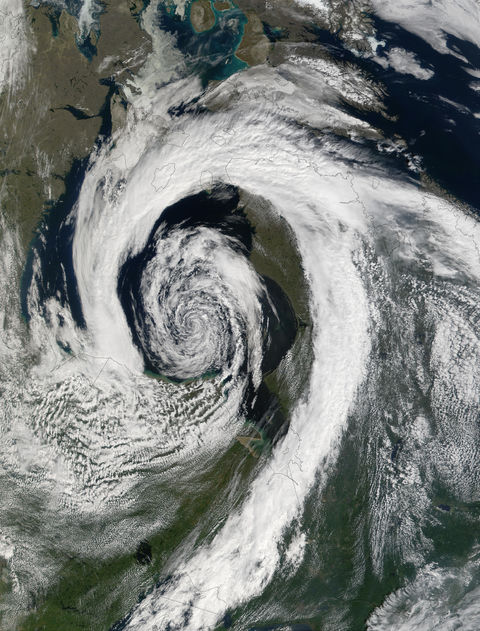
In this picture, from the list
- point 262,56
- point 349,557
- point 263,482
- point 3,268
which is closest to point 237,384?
point 263,482

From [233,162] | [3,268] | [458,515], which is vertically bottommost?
[3,268]

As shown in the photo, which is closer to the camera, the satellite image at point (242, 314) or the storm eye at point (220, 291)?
the satellite image at point (242, 314)

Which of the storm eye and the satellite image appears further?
the storm eye

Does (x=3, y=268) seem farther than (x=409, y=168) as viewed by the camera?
Yes

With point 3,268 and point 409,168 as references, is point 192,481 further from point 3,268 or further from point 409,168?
point 409,168

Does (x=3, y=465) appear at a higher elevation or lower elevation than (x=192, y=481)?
lower

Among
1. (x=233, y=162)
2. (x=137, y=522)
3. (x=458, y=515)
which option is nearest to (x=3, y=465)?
(x=137, y=522)
